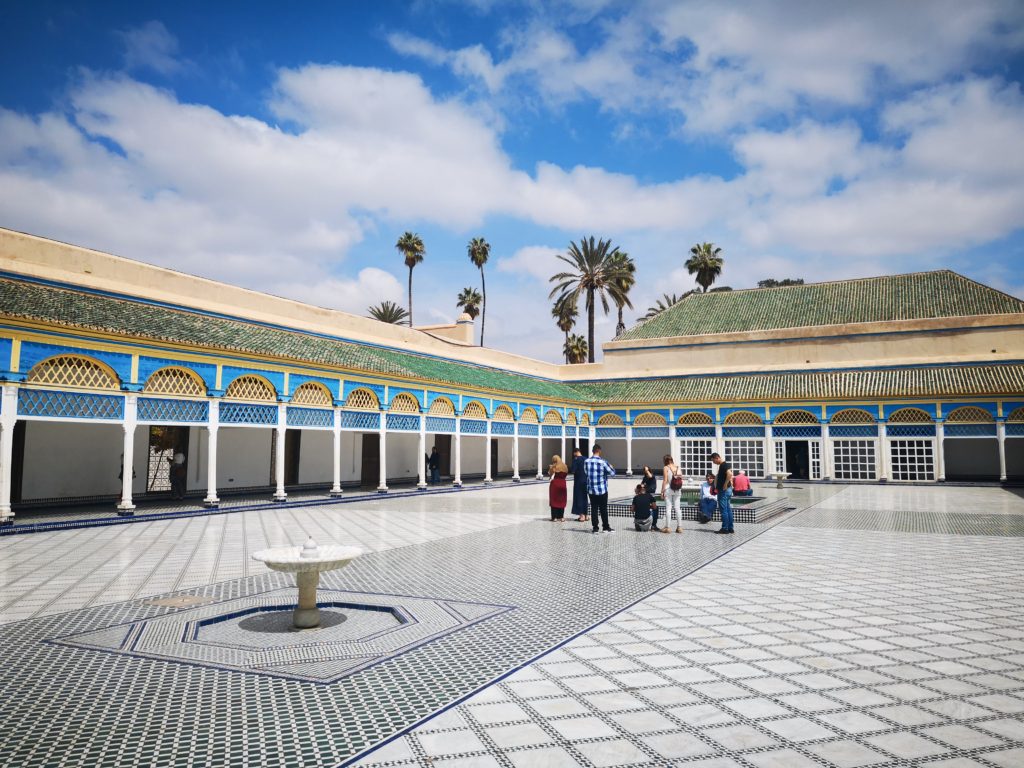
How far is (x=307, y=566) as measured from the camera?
5762 mm

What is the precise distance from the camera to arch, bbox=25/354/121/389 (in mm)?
12791

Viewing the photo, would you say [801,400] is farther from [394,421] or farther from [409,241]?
Result: [409,241]

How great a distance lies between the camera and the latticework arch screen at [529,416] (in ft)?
93.0

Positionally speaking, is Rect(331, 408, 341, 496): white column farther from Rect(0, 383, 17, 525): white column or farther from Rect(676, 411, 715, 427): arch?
Rect(676, 411, 715, 427): arch

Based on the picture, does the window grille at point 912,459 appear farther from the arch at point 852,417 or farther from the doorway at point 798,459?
the doorway at point 798,459

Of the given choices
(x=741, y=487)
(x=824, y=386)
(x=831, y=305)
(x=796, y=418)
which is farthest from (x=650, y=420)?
(x=741, y=487)

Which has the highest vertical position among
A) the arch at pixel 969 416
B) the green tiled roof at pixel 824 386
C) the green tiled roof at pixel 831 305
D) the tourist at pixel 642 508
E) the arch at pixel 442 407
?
the green tiled roof at pixel 831 305

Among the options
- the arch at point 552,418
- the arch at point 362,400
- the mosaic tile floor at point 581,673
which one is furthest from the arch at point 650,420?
the mosaic tile floor at point 581,673

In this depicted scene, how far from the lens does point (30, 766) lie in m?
3.30

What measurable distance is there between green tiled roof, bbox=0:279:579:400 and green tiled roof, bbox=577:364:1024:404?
10.7m

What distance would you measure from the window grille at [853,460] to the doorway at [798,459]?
3.86 ft

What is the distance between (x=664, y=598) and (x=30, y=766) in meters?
5.46

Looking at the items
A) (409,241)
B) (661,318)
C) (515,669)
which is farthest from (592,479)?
(409,241)

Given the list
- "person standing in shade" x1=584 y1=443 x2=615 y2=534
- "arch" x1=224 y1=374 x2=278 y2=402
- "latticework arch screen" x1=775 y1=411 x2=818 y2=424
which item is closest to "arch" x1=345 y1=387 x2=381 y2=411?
"arch" x1=224 y1=374 x2=278 y2=402
